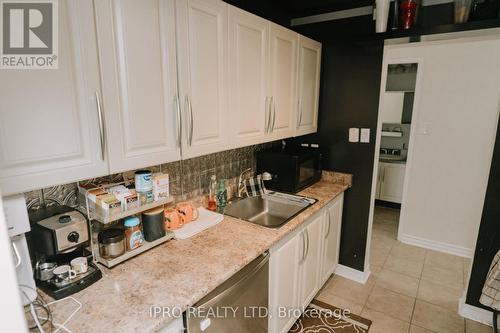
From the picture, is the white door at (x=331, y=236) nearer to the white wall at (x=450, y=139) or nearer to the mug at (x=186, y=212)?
the mug at (x=186, y=212)

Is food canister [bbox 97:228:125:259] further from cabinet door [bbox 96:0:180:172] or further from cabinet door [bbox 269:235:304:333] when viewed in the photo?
cabinet door [bbox 269:235:304:333]

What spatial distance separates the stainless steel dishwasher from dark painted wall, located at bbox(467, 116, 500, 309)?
1.69 metres

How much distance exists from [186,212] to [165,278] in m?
0.54

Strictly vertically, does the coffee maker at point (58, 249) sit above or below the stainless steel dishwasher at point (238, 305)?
above

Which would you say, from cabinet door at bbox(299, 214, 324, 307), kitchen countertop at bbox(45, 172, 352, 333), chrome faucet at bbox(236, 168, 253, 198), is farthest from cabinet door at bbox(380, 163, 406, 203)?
kitchen countertop at bbox(45, 172, 352, 333)

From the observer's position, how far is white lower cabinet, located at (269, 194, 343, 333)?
5.48 feet

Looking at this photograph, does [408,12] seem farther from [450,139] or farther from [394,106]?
[394,106]

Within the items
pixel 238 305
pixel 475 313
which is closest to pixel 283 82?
pixel 238 305

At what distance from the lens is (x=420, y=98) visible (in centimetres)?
305

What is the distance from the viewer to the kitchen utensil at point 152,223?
1.39 m

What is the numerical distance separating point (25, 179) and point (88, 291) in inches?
19.4

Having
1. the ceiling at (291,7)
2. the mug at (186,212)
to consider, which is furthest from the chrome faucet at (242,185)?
the ceiling at (291,7)

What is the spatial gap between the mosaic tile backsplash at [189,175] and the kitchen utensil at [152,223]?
10.3 inches

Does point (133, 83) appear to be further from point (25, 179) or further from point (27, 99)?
point (25, 179)
